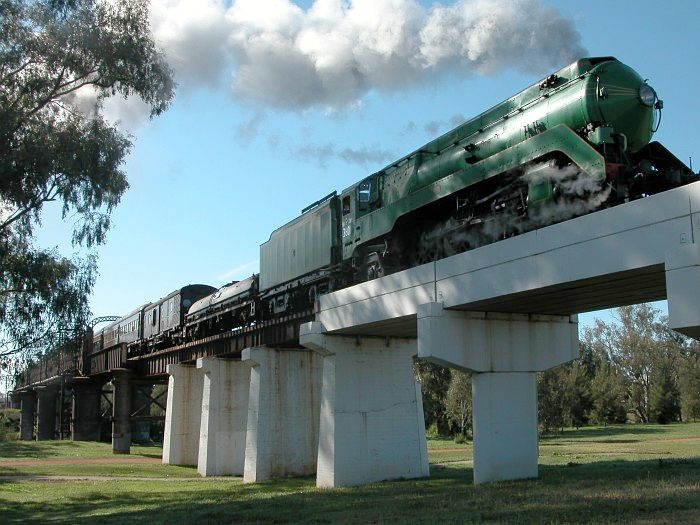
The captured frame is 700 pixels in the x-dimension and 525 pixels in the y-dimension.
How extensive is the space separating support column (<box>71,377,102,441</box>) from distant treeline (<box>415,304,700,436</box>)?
24.3m

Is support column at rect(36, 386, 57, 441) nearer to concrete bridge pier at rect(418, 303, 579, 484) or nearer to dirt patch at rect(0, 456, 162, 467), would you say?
dirt patch at rect(0, 456, 162, 467)

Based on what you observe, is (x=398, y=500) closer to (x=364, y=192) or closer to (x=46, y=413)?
(x=364, y=192)

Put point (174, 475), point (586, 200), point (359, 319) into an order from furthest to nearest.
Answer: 1. point (174, 475)
2. point (359, 319)
3. point (586, 200)

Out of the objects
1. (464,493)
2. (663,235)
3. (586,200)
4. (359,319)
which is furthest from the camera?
(359,319)

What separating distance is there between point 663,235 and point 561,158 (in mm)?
3415

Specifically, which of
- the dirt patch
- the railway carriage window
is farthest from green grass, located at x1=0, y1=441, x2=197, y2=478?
the railway carriage window

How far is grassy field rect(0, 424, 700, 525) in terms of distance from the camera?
11906 millimetres

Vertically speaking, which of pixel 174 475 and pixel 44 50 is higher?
pixel 44 50

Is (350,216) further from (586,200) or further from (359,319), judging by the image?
(586,200)

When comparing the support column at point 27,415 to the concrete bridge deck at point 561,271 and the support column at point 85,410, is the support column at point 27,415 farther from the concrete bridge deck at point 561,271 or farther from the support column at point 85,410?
the concrete bridge deck at point 561,271

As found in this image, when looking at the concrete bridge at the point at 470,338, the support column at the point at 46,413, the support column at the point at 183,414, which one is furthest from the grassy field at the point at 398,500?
the support column at the point at 46,413

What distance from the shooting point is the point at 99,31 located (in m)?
21.6

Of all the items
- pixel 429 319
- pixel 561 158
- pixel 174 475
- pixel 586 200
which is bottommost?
pixel 174 475

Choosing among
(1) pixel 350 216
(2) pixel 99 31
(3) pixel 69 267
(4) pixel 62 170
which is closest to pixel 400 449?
(1) pixel 350 216
